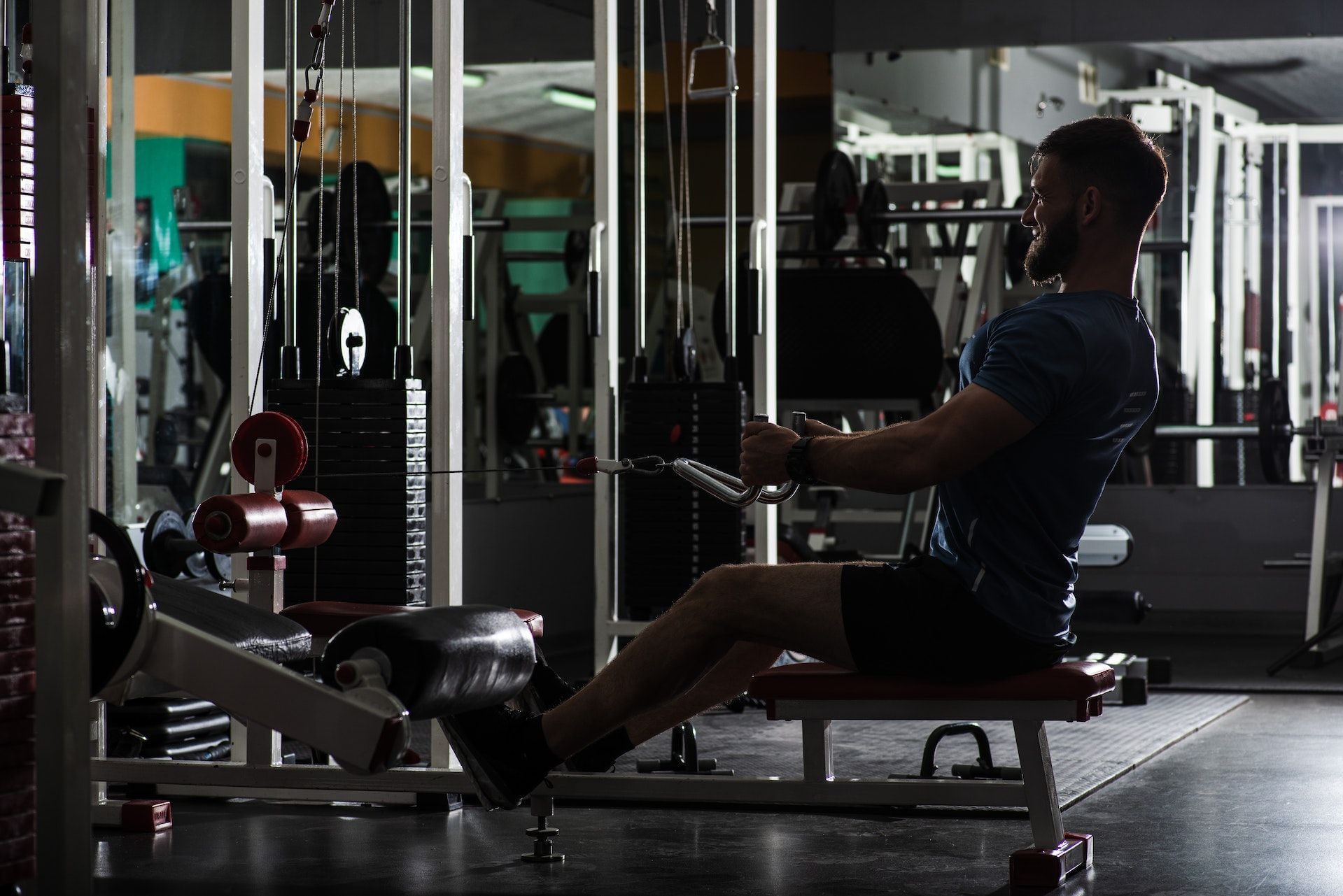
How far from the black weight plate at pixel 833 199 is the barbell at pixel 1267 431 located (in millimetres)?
1518

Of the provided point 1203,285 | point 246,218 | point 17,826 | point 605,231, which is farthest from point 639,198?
point 1203,285

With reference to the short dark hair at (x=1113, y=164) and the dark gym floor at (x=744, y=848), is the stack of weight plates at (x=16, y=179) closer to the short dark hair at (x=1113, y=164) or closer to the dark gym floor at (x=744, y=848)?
the dark gym floor at (x=744, y=848)

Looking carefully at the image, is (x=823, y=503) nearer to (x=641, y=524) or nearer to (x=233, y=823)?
(x=641, y=524)

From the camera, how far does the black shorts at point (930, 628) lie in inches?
101

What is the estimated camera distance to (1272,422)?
629cm

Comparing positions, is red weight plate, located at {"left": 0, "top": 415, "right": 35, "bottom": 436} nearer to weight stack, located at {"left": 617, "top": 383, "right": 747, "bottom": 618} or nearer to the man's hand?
the man's hand

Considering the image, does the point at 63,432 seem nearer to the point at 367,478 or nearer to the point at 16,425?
the point at 16,425

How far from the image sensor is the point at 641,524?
4.62m

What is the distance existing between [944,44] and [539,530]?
296cm

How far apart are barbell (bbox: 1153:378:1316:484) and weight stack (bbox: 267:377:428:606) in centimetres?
378

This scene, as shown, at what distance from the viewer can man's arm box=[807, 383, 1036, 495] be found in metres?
2.48

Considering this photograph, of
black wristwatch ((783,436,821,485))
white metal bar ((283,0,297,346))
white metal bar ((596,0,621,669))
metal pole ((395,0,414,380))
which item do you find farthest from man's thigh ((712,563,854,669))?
white metal bar ((596,0,621,669))

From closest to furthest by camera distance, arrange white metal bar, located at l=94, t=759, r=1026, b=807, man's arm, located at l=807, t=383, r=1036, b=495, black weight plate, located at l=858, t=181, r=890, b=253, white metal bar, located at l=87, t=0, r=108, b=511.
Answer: man's arm, located at l=807, t=383, r=1036, b=495, white metal bar, located at l=94, t=759, r=1026, b=807, white metal bar, located at l=87, t=0, r=108, b=511, black weight plate, located at l=858, t=181, r=890, b=253

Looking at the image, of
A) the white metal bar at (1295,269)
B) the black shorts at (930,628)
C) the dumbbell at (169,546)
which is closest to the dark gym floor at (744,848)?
the black shorts at (930,628)
